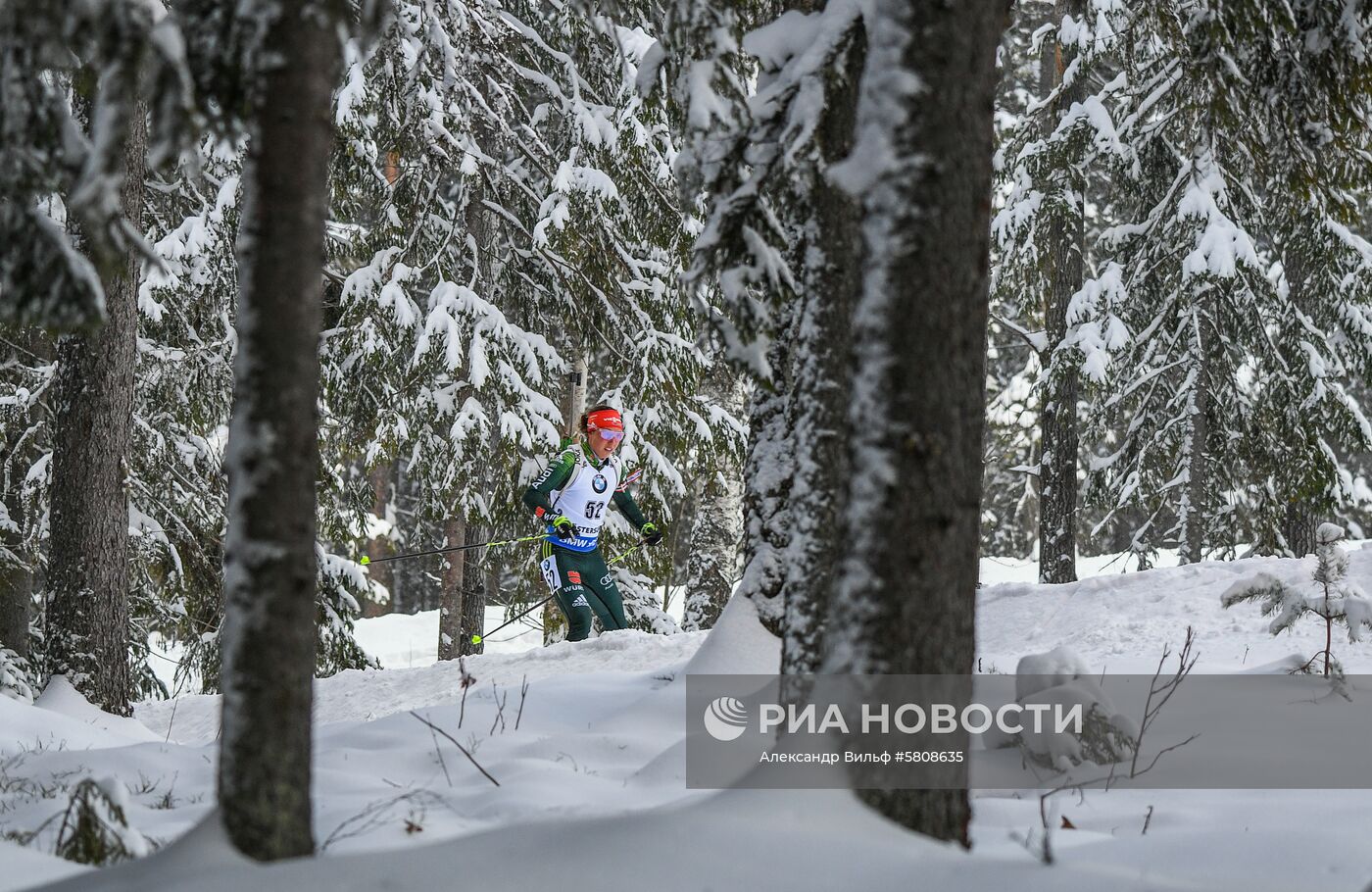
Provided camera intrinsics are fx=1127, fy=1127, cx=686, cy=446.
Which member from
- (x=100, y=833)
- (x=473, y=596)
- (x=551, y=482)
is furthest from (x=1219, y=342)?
(x=100, y=833)

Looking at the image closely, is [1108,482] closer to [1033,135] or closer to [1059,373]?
[1059,373]

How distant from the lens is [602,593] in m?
9.59

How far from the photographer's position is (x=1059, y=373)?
11867 mm

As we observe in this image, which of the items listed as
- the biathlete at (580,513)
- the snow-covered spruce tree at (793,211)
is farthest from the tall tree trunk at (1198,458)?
the snow-covered spruce tree at (793,211)

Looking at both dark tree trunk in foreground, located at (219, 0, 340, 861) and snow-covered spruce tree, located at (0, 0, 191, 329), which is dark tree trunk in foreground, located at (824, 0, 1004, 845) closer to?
dark tree trunk in foreground, located at (219, 0, 340, 861)

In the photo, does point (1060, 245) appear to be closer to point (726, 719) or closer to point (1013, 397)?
point (726, 719)

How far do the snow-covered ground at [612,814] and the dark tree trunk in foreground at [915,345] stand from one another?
33 centimetres

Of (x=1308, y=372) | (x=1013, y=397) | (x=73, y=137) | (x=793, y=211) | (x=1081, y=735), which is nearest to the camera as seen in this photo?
(x=73, y=137)

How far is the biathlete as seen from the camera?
932 cm

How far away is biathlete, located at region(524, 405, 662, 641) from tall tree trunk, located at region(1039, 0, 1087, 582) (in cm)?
531

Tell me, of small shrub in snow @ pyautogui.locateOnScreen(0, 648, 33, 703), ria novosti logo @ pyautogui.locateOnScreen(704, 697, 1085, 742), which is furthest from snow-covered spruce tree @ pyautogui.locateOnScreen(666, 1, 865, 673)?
small shrub in snow @ pyautogui.locateOnScreen(0, 648, 33, 703)

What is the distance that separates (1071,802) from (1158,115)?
10.9 metres

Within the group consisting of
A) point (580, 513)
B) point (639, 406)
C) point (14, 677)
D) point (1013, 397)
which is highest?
point (1013, 397)

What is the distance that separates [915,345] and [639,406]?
8.42 m
